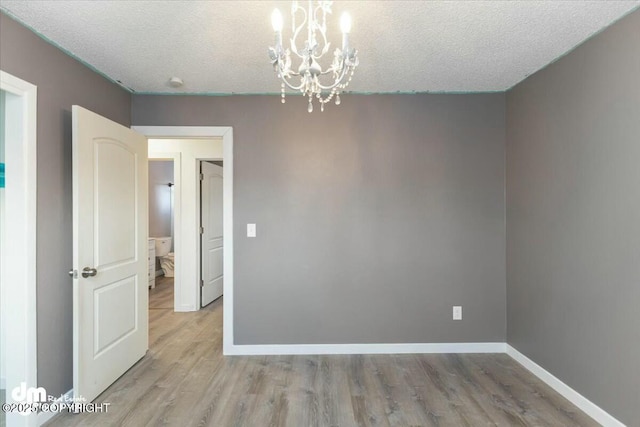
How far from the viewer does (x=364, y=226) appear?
2.95 m

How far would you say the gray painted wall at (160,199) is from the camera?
6.78 metres

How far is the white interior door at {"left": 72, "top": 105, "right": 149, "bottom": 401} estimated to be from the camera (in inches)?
82.2

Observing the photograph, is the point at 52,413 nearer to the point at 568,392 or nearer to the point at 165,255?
the point at 568,392

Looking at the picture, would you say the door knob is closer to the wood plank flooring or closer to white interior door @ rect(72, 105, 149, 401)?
white interior door @ rect(72, 105, 149, 401)

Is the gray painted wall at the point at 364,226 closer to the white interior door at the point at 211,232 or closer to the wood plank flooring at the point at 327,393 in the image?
the wood plank flooring at the point at 327,393

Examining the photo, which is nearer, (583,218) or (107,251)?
(583,218)

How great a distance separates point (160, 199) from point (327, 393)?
19.6 feet

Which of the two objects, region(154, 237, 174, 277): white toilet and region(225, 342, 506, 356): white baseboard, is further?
region(154, 237, 174, 277): white toilet

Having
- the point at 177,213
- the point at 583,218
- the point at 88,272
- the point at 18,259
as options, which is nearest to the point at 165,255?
the point at 177,213

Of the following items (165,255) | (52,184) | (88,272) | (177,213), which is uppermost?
(52,184)

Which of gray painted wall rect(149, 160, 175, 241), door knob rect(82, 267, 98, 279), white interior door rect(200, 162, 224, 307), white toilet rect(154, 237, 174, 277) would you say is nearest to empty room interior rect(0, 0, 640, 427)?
door knob rect(82, 267, 98, 279)

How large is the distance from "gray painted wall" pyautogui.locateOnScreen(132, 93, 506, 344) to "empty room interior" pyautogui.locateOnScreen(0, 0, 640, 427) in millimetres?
20

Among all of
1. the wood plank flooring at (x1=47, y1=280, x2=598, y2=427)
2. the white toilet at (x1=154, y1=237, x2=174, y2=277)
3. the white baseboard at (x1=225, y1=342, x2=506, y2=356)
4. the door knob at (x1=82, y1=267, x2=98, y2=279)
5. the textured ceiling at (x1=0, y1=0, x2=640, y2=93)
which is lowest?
the wood plank flooring at (x1=47, y1=280, x2=598, y2=427)

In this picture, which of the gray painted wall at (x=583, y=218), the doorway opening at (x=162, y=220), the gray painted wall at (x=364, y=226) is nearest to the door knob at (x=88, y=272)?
the gray painted wall at (x=364, y=226)
